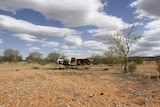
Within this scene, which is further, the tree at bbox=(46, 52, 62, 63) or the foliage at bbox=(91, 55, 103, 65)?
the tree at bbox=(46, 52, 62, 63)

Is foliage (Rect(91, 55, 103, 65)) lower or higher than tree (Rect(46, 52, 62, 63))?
lower

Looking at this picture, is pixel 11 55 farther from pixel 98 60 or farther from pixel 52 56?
pixel 98 60

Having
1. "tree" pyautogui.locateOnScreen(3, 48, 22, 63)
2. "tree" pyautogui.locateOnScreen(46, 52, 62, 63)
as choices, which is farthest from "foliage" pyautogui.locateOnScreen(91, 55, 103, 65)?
"tree" pyautogui.locateOnScreen(3, 48, 22, 63)

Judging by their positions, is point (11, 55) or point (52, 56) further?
A: point (52, 56)

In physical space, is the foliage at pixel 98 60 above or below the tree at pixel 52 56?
below

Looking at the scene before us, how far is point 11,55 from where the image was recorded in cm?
11038

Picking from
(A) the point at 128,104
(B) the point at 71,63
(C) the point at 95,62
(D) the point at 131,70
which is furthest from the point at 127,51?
(C) the point at 95,62

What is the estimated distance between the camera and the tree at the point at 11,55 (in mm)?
109125

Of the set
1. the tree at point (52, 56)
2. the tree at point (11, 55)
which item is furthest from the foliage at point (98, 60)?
the tree at point (11, 55)

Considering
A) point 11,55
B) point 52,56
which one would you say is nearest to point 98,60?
point 52,56

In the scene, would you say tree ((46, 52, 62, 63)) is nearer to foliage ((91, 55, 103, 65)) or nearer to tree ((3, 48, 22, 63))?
tree ((3, 48, 22, 63))

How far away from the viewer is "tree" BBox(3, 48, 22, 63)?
10912 cm

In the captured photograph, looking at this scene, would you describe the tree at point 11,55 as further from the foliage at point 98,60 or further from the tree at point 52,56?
the foliage at point 98,60

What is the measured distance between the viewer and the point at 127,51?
40.0 meters
